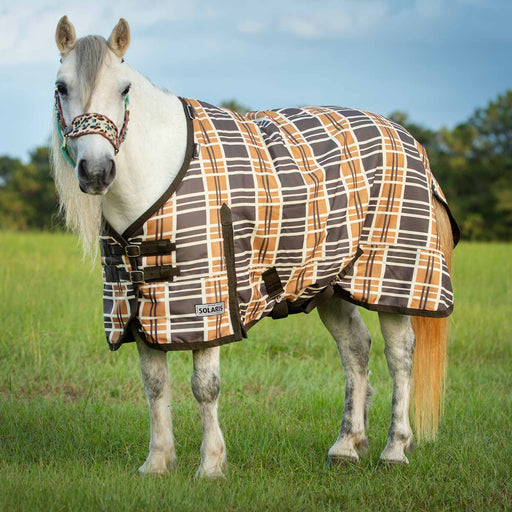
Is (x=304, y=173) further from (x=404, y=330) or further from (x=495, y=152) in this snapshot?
(x=495, y=152)

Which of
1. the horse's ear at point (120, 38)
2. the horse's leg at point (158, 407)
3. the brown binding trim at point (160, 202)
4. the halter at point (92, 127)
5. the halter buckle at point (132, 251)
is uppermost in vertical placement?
the horse's ear at point (120, 38)

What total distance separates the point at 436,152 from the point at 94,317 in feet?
107

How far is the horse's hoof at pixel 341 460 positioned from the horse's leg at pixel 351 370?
0.8 inches

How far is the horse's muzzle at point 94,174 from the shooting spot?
273cm

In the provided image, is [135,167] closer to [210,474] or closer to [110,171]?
[110,171]

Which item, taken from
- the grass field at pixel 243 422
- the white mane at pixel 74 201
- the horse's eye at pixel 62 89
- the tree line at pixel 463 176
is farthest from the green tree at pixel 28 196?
the horse's eye at pixel 62 89

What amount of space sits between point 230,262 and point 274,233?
34 cm

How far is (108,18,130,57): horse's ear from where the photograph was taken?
2945 millimetres

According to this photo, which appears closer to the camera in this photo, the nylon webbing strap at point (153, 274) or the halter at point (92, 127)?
the halter at point (92, 127)

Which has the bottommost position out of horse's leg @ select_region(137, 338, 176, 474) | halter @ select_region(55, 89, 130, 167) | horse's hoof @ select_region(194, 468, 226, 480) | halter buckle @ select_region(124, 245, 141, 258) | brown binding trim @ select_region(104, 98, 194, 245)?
horse's hoof @ select_region(194, 468, 226, 480)

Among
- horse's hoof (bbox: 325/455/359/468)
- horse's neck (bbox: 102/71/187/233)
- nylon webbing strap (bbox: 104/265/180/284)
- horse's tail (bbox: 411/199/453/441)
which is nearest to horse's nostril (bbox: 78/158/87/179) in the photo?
horse's neck (bbox: 102/71/187/233)

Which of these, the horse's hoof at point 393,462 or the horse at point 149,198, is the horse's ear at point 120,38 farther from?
the horse's hoof at point 393,462

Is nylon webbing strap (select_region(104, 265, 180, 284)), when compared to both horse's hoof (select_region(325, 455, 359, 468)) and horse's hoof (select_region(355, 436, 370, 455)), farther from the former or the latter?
horse's hoof (select_region(355, 436, 370, 455))

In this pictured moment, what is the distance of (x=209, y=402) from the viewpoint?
3279 mm
